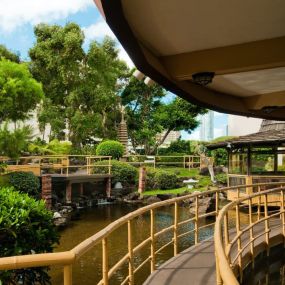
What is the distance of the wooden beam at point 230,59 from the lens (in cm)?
390

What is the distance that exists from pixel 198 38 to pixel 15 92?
14919 mm

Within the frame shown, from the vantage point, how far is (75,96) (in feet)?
105

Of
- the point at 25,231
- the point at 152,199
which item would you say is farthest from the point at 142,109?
the point at 25,231

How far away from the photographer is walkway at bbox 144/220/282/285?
4789 millimetres

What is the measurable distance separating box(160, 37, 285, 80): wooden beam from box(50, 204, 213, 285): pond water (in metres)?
2.50

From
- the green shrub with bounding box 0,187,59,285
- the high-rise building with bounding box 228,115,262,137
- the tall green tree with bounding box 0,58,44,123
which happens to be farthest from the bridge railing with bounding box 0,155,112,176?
the high-rise building with bounding box 228,115,262,137

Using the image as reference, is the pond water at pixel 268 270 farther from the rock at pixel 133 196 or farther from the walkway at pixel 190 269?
the rock at pixel 133 196

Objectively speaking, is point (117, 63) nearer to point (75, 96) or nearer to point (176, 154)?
point (75, 96)

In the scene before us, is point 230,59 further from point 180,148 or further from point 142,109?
point 180,148

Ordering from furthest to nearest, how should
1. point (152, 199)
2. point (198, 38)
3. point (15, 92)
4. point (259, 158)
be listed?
point (152, 199) < point (15, 92) < point (259, 158) < point (198, 38)

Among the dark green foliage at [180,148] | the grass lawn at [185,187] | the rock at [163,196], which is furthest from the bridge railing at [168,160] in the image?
the rock at [163,196]

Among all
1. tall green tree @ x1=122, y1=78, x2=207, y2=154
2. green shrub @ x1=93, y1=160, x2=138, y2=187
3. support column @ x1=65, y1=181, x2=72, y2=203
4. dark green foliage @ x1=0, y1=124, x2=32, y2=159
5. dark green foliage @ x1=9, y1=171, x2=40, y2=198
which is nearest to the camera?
dark green foliage @ x1=0, y1=124, x2=32, y2=159

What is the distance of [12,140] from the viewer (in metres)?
16.2

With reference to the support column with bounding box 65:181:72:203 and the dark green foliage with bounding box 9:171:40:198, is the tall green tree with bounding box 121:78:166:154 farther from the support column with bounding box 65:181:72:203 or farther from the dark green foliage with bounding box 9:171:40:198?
the dark green foliage with bounding box 9:171:40:198
